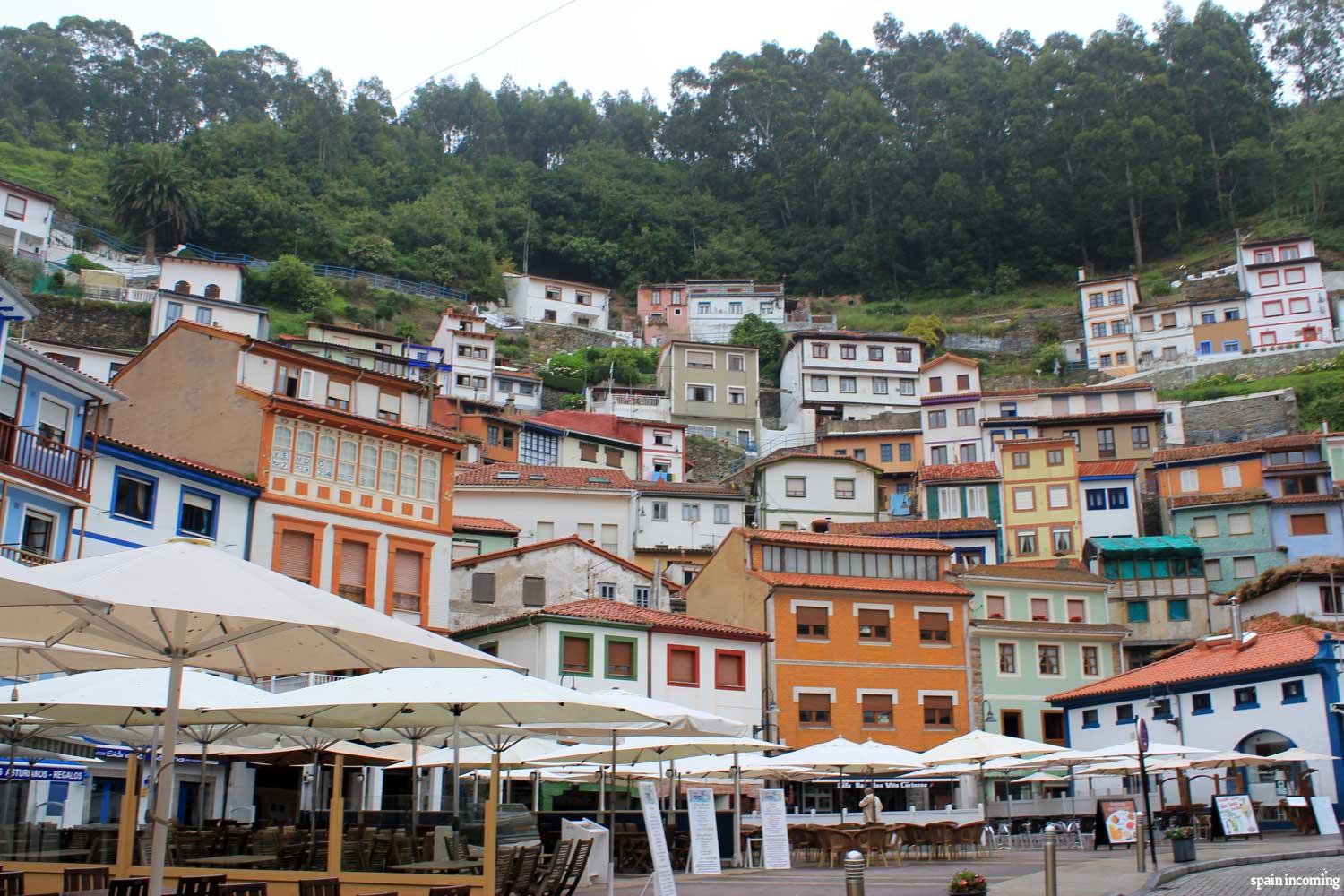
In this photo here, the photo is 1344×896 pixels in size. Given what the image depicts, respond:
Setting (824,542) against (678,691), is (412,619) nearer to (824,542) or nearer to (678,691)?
(678,691)

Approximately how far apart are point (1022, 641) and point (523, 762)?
2885cm

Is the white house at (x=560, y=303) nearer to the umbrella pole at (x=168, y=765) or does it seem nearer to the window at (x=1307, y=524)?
the window at (x=1307, y=524)

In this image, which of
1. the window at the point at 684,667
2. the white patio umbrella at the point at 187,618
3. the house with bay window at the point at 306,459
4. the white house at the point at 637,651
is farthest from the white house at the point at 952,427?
the white patio umbrella at the point at 187,618

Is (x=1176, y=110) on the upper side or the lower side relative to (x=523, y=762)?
upper

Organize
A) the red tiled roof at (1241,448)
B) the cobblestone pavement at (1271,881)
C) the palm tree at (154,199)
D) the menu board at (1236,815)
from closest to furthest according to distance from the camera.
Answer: the cobblestone pavement at (1271,881), the menu board at (1236,815), the red tiled roof at (1241,448), the palm tree at (154,199)

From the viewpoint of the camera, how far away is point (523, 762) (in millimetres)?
21031

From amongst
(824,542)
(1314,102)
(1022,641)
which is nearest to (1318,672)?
(1022,641)

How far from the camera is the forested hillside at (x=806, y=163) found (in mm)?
105500

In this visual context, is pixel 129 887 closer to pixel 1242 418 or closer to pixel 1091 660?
pixel 1091 660

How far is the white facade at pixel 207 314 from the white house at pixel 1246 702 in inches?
1921

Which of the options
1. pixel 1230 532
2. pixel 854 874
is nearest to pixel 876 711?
pixel 1230 532

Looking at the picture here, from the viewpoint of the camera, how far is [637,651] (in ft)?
123

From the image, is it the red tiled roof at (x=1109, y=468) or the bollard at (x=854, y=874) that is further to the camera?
the red tiled roof at (x=1109, y=468)

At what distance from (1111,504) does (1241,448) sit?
6655mm
